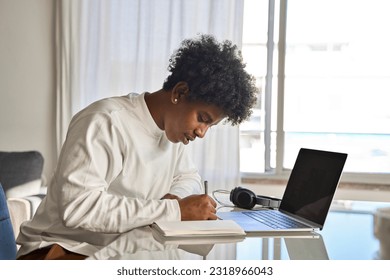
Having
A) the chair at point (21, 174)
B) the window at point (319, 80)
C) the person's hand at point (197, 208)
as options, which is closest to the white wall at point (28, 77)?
the chair at point (21, 174)

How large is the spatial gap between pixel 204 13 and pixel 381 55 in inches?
46.9

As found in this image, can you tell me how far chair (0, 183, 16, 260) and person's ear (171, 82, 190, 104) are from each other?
53 centimetres

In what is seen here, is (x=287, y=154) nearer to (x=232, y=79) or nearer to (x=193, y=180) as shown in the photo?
(x=193, y=180)

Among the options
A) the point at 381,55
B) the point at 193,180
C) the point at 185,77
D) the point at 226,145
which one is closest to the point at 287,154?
the point at 226,145

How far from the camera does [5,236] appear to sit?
155cm

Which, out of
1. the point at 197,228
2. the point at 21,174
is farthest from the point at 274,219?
the point at 21,174

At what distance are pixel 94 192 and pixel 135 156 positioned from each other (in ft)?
0.80

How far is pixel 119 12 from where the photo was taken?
403cm

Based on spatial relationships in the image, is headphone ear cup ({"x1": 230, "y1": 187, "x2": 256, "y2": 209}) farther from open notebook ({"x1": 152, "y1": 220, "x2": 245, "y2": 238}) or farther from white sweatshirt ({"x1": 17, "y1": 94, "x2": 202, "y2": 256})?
open notebook ({"x1": 152, "y1": 220, "x2": 245, "y2": 238})

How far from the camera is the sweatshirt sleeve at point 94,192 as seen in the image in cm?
146

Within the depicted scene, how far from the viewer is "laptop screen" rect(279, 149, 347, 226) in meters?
1.60

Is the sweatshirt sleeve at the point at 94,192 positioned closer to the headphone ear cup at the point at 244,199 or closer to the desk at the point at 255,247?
the desk at the point at 255,247

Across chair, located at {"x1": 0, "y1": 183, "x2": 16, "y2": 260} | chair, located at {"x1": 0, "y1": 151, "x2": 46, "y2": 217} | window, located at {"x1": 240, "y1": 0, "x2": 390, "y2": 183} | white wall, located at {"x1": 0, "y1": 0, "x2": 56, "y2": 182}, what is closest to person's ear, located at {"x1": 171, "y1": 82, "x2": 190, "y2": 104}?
chair, located at {"x1": 0, "y1": 183, "x2": 16, "y2": 260}

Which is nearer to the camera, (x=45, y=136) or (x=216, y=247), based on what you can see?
(x=216, y=247)
